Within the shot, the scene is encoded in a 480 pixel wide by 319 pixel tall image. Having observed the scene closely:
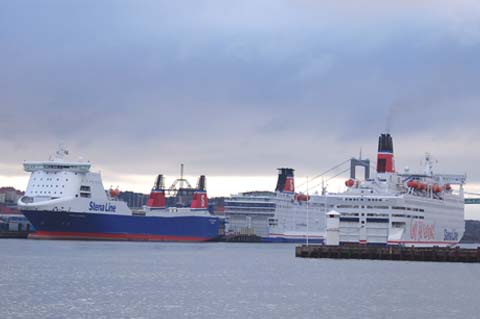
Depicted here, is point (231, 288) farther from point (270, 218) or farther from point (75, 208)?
point (270, 218)

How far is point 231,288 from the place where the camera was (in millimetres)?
49469

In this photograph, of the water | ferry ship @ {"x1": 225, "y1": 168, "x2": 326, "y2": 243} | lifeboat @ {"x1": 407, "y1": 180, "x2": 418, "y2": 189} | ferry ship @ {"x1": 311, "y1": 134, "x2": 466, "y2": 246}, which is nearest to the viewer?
the water

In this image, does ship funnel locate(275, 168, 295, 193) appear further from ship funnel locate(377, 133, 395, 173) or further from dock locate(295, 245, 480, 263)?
dock locate(295, 245, 480, 263)

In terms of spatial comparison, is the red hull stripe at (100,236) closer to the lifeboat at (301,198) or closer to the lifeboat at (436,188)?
the lifeboat at (301,198)

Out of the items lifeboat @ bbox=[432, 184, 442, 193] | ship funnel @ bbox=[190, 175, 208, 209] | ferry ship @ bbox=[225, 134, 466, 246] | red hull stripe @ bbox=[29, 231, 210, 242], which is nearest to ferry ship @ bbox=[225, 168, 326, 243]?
ship funnel @ bbox=[190, 175, 208, 209]

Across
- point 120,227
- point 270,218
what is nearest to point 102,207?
point 120,227

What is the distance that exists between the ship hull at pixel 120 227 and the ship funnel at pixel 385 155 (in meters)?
27.6

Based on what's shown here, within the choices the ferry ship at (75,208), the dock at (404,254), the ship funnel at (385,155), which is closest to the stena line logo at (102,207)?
the ferry ship at (75,208)

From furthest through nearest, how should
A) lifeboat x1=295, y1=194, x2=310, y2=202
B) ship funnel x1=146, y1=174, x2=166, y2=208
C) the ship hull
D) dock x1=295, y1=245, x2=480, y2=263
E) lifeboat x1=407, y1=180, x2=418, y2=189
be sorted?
→ lifeboat x1=295, y1=194, x2=310, y2=202 → ship funnel x1=146, y1=174, x2=166, y2=208 → the ship hull → lifeboat x1=407, y1=180, x2=418, y2=189 → dock x1=295, y1=245, x2=480, y2=263

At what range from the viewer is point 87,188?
106938mm

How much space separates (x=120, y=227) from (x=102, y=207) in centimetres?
391

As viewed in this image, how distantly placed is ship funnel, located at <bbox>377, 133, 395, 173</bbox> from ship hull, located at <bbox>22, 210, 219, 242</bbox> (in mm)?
27592

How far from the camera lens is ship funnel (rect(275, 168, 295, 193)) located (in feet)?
493

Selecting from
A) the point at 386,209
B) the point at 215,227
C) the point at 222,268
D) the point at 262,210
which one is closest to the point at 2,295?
the point at 222,268
